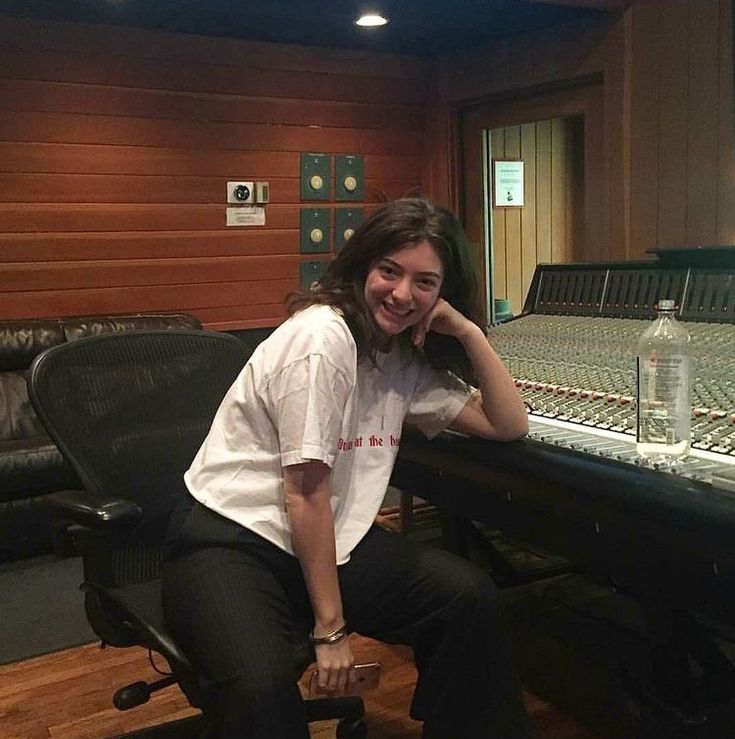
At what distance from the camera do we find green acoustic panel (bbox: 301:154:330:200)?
4461mm

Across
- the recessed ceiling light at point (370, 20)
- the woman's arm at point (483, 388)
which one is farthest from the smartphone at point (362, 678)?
the recessed ceiling light at point (370, 20)

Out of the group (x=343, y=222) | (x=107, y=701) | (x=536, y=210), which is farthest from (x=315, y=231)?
(x=107, y=701)

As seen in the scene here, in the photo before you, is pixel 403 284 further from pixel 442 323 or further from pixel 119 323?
pixel 119 323

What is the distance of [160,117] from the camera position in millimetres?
4113

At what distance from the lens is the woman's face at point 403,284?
1622 millimetres

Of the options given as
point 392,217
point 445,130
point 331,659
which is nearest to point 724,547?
point 331,659

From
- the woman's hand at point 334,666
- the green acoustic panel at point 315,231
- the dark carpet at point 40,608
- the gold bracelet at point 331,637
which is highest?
the green acoustic panel at point 315,231

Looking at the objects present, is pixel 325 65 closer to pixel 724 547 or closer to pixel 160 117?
pixel 160 117

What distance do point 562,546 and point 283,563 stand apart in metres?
0.51

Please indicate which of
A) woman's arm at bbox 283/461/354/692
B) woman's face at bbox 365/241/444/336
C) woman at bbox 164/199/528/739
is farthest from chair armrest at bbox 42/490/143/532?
woman's face at bbox 365/241/444/336

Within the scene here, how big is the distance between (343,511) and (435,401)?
0.29 meters

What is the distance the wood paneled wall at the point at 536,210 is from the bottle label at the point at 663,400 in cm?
287

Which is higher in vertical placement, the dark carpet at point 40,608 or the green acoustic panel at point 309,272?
the green acoustic panel at point 309,272

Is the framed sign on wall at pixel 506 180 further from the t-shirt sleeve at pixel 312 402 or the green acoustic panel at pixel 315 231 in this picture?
the t-shirt sleeve at pixel 312 402
